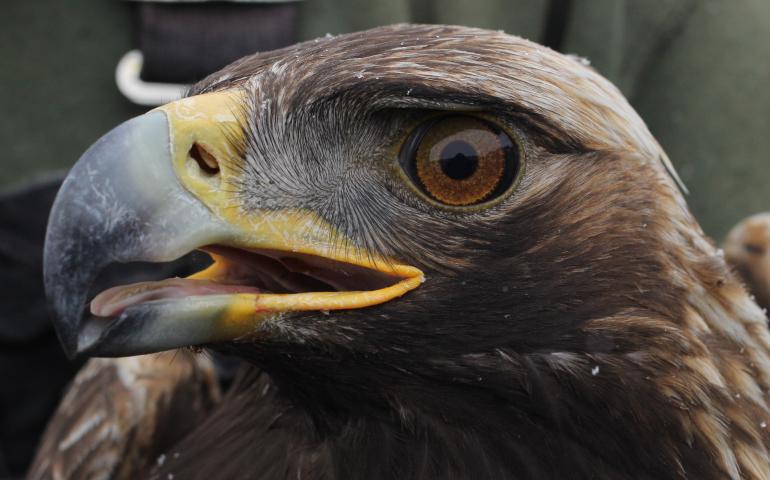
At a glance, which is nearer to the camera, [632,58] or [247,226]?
[247,226]

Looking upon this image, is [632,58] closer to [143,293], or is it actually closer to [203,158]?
→ [203,158]

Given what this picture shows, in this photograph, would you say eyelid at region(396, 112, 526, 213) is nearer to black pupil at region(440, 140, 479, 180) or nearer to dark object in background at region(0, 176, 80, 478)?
black pupil at region(440, 140, 479, 180)

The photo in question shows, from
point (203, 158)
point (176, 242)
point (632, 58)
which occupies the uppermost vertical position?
point (632, 58)

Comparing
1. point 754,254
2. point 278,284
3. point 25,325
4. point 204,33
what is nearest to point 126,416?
point 25,325

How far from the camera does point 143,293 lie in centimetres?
143

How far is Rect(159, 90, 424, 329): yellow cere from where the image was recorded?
4.71 feet

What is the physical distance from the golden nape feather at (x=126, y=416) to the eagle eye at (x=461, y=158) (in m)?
1.32

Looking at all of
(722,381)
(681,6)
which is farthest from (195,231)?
(681,6)

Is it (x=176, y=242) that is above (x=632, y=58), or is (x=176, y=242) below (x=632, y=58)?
below

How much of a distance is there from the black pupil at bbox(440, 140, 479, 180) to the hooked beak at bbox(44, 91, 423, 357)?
0.20 meters

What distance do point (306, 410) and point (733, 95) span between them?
268 cm

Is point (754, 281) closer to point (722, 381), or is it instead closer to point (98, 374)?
point (722, 381)

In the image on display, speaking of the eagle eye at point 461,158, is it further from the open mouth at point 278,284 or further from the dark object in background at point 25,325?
the dark object in background at point 25,325

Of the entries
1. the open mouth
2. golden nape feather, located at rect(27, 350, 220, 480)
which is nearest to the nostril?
the open mouth
